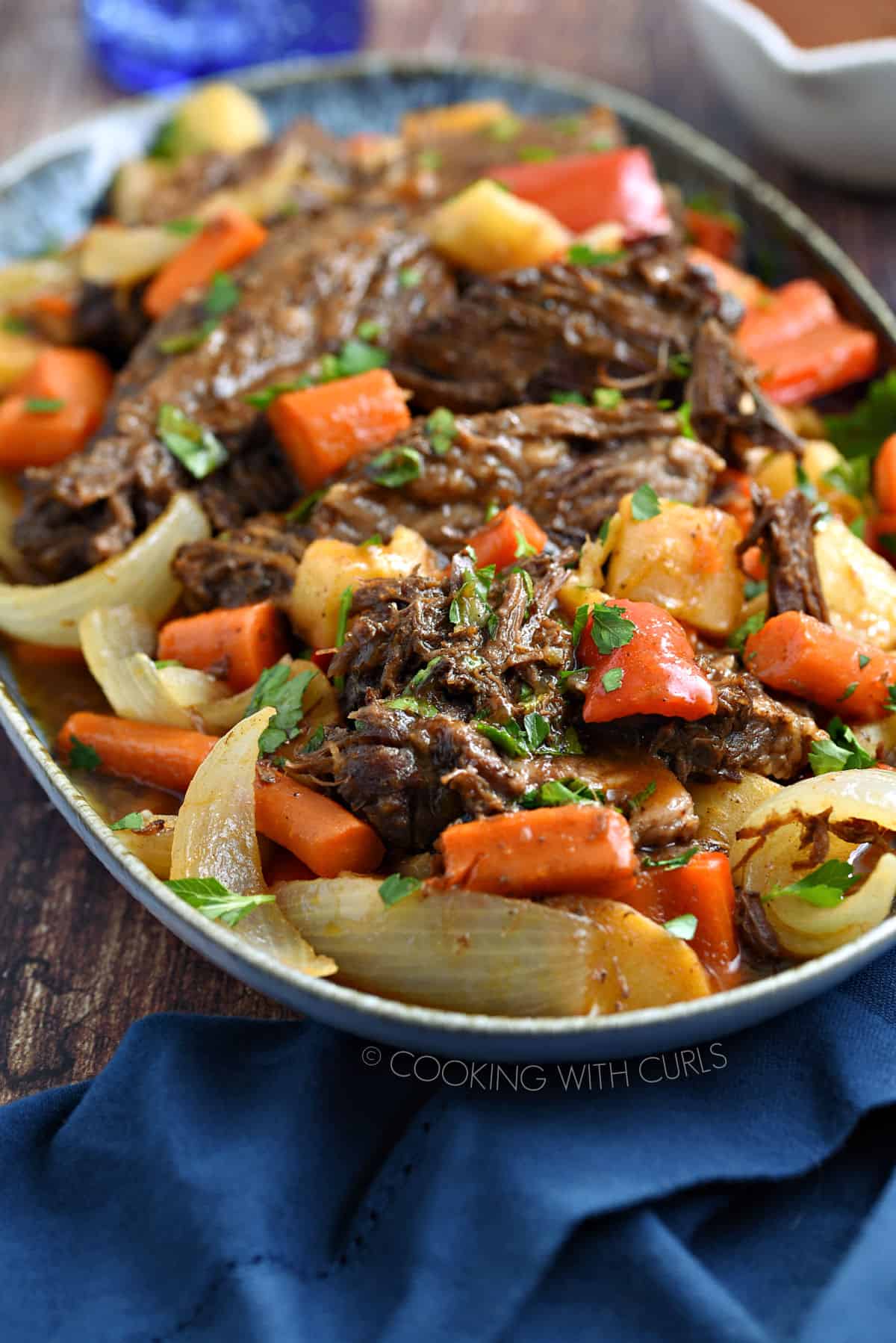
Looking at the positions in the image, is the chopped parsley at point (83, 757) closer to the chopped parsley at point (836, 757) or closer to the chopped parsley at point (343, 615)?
the chopped parsley at point (343, 615)

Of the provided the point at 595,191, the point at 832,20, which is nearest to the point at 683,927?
the point at 595,191

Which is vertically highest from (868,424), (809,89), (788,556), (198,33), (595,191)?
(198,33)

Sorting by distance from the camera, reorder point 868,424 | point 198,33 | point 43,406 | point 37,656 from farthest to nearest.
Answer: point 198,33
point 43,406
point 868,424
point 37,656

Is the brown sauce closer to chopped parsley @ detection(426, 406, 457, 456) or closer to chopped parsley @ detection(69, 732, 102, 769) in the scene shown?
chopped parsley @ detection(426, 406, 457, 456)

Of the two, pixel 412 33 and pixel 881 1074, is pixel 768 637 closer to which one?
pixel 881 1074

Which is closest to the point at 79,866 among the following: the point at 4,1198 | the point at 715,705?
the point at 4,1198

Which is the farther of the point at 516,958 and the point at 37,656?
the point at 37,656

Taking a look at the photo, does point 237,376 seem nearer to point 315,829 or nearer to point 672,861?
point 315,829
